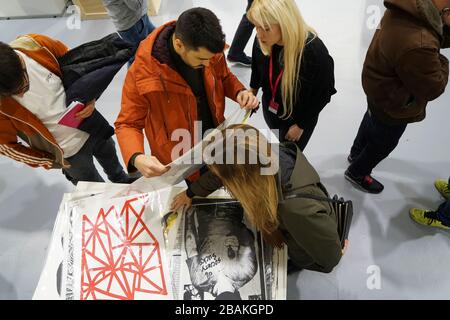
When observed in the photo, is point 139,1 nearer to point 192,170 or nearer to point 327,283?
point 192,170

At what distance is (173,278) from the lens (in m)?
1.45

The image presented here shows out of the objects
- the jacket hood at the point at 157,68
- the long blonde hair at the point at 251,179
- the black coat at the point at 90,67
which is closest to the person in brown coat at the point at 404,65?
the long blonde hair at the point at 251,179

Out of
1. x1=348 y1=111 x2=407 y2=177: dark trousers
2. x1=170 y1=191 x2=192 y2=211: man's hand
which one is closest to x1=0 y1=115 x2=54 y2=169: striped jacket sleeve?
x1=170 y1=191 x2=192 y2=211: man's hand

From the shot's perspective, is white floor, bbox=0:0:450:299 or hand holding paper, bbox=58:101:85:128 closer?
hand holding paper, bbox=58:101:85:128

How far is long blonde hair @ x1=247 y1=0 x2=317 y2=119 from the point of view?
1574mm

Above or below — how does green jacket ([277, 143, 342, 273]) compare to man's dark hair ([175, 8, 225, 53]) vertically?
below

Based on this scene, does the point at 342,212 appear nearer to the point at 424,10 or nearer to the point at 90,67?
the point at 424,10

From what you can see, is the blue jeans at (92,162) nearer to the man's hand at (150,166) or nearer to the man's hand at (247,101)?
the man's hand at (150,166)

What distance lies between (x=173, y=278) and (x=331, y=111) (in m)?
2.01

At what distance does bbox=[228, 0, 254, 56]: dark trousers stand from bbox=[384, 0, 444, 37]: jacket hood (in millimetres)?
1533

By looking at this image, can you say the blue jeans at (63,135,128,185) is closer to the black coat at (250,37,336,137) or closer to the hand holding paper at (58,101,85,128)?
the hand holding paper at (58,101,85,128)

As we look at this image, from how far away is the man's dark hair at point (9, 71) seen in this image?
1393 millimetres

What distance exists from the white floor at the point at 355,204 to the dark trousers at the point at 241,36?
0.17 metres

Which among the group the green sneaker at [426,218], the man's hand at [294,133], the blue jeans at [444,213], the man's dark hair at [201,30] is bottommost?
the green sneaker at [426,218]
